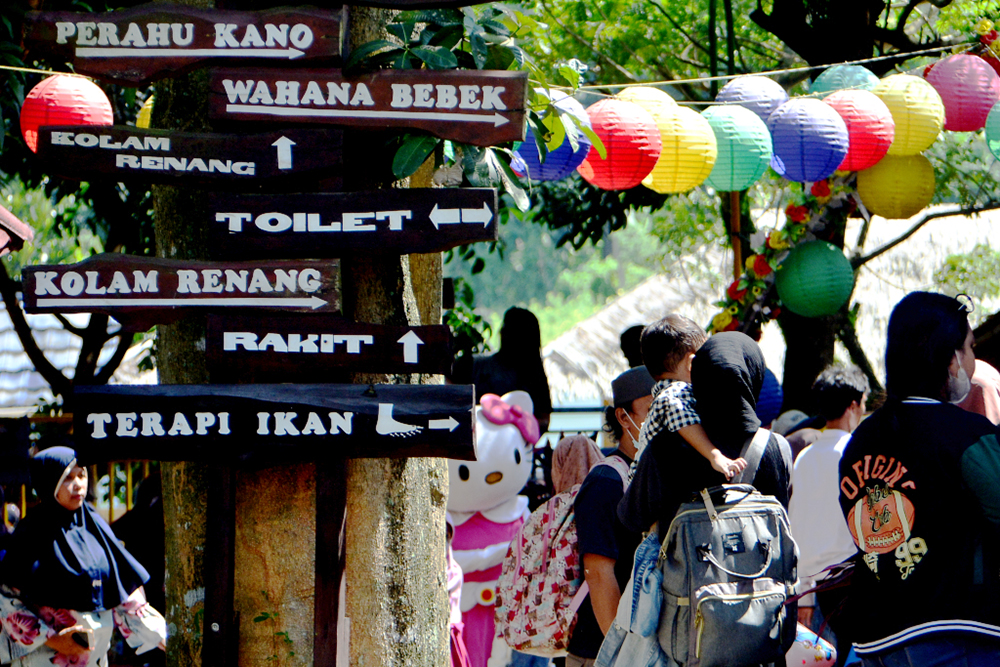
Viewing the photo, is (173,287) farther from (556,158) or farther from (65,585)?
(556,158)

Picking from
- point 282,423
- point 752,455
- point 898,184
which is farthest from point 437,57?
point 898,184

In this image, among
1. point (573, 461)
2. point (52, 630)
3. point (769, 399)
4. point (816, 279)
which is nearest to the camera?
point (573, 461)

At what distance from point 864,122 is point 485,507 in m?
2.87

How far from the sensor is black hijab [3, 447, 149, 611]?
4480mm

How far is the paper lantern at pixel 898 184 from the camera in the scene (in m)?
6.23

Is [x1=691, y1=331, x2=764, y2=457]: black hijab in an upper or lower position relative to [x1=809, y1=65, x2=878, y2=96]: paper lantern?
lower

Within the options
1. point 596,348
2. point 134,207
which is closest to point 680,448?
point 134,207

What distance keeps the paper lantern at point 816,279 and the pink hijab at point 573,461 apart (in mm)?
3113

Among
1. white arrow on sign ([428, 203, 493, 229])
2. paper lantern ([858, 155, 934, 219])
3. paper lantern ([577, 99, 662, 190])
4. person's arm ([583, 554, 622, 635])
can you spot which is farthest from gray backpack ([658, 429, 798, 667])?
paper lantern ([858, 155, 934, 219])

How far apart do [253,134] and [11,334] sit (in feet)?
43.8

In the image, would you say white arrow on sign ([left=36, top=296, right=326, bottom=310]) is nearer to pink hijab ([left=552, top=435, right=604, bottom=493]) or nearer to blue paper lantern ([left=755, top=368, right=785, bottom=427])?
pink hijab ([left=552, top=435, right=604, bottom=493])

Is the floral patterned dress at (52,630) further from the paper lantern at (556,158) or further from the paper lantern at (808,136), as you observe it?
the paper lantern at (808,136)

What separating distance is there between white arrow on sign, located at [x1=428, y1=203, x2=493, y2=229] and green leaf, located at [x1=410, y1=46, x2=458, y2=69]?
0.37 meters

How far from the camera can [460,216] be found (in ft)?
9.23
